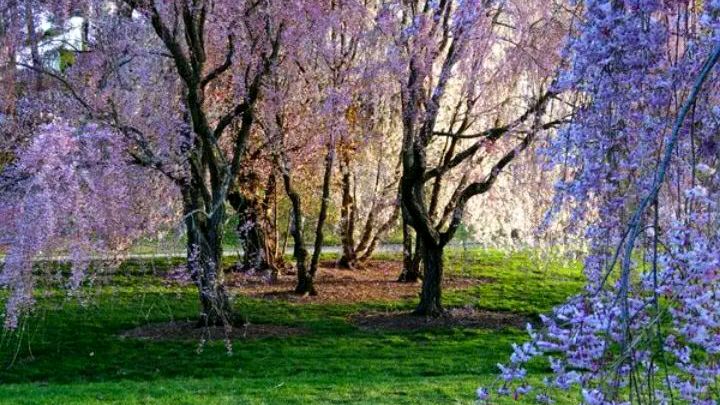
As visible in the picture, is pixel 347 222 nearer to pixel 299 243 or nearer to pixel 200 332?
pixel 299 243

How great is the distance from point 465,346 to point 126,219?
391 centimetres

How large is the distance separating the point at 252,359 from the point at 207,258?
115cm

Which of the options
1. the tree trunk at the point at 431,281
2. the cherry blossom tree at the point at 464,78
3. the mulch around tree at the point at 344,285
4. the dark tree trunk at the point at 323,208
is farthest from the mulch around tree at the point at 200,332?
the dark tree trunk at the point at 323,208

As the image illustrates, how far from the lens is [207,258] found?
8695 millimetres

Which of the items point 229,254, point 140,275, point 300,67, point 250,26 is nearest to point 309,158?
point 300,67

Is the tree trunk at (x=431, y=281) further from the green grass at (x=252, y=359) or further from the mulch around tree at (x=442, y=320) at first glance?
the green grass at (x=252, y=359)

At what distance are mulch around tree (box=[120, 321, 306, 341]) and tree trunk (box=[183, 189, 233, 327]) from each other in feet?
0.61

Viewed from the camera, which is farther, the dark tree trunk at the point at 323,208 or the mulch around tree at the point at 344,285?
the mulch around tree at the point at 344,285

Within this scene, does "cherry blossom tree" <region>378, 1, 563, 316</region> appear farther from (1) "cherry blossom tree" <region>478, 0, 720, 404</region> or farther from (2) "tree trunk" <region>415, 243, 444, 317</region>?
(1) "cherry blossom tree" <region>478, 0, 720, 404</region>

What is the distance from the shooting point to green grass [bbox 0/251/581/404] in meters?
Result: 6.64

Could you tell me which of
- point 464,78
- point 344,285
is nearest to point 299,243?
point 344,285

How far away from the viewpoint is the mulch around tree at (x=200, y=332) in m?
9.61

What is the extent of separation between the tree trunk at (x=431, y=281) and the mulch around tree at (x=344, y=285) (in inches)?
62.3

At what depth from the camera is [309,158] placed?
1258cm
